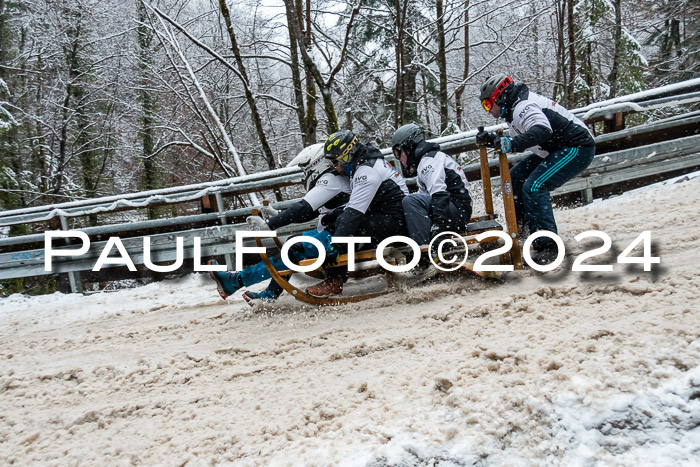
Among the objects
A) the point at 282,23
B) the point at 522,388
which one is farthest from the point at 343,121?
the point at 522,388

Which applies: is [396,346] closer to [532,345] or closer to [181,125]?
[532,345]

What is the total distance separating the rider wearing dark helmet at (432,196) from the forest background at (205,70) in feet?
29.3

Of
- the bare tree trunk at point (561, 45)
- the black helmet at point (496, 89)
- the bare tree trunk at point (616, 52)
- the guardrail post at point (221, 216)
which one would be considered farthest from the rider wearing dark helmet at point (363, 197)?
the bare tree trunk at point (616, 52)

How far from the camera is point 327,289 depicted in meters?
5.04

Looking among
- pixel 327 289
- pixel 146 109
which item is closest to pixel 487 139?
pixel 327 289

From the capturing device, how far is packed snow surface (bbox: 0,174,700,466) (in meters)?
2.20

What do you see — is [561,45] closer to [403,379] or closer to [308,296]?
[308,296]

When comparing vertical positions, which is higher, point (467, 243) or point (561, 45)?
point (561, 45)

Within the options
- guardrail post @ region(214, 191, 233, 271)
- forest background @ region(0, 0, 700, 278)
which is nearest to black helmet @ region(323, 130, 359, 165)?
guardrail post @ region(214, 191, 233, 271)

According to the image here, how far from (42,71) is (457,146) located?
49.5 feet

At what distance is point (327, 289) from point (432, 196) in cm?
144

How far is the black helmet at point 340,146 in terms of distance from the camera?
488cm

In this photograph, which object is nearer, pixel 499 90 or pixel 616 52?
pixel 499 90

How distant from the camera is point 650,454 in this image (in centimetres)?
200
